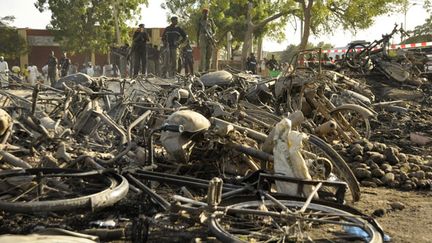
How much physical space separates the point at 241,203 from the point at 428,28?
5331 cm

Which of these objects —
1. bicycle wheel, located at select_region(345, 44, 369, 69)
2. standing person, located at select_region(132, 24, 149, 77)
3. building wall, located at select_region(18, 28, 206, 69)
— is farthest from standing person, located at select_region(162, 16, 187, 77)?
building wall, located at select_region(18, 28, 206, 69)

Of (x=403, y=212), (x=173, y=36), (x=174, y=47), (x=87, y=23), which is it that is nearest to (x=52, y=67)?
(x=174, y=47)

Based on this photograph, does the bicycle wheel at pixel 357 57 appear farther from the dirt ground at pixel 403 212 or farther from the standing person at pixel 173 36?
the dirt ground at pixel 403 212

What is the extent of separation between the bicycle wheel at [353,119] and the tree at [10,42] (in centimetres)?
4079

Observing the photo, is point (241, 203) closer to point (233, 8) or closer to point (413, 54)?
point (413, 54)

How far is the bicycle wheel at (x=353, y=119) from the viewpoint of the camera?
307 inches

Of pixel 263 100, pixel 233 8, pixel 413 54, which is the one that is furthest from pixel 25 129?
pixel 233 8

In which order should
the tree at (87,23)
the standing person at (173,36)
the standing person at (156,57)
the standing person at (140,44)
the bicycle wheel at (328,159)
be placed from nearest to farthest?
the bicycle wheel at (328,159) < the standing person at (173,36) < the standing person at (140,44) < the standing person at (156,57) < the tree at (87,23)

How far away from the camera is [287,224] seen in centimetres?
343

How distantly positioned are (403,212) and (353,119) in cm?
355

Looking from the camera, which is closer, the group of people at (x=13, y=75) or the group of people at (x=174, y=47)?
the group of people at (x=13, y=75)

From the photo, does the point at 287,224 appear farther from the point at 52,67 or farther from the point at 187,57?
the point at 52,67

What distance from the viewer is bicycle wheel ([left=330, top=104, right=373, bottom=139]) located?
7.80 m

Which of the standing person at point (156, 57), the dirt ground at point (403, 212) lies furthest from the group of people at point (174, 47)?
the dirt ground at point (403, 212)
